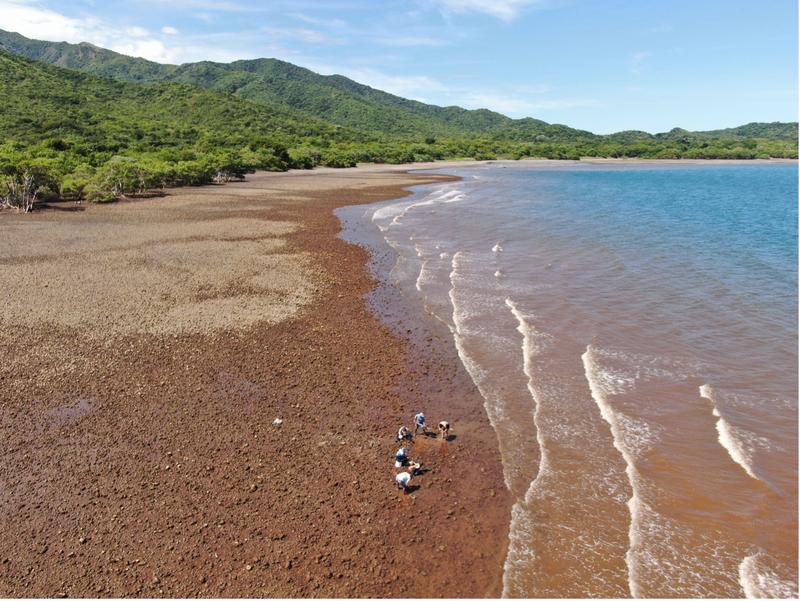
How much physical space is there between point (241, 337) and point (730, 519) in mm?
16228

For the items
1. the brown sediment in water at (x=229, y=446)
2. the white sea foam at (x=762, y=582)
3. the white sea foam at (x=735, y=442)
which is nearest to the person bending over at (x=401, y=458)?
the brown sediment in water at (x=229, y=446)

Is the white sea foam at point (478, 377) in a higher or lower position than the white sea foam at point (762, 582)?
higher

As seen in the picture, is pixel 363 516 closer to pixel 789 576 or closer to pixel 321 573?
pixel 321 573

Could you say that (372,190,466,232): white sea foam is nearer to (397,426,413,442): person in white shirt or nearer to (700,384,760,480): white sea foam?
(397,426,413,442): person in white shirt

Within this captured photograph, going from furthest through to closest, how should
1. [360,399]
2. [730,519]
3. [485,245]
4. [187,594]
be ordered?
[485,245], [360,399], [730,519], [187,594]

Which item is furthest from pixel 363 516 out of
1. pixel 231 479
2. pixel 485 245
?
pixel 485 245

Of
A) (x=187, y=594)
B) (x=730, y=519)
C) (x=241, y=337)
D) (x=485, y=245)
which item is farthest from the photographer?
(x=485, y=245)

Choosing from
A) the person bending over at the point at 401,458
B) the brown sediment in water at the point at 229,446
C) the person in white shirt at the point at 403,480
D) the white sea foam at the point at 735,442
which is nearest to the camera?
the brown sediment in water at the point at 229,446

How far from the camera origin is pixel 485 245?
3850 centimetres

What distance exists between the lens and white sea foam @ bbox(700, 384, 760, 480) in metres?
13.0

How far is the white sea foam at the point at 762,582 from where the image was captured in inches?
370

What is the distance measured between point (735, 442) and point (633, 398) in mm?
2923

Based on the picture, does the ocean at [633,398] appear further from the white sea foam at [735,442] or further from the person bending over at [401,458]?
the person bending over at [401,458]

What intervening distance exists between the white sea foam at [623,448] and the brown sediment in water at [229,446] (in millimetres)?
2453
